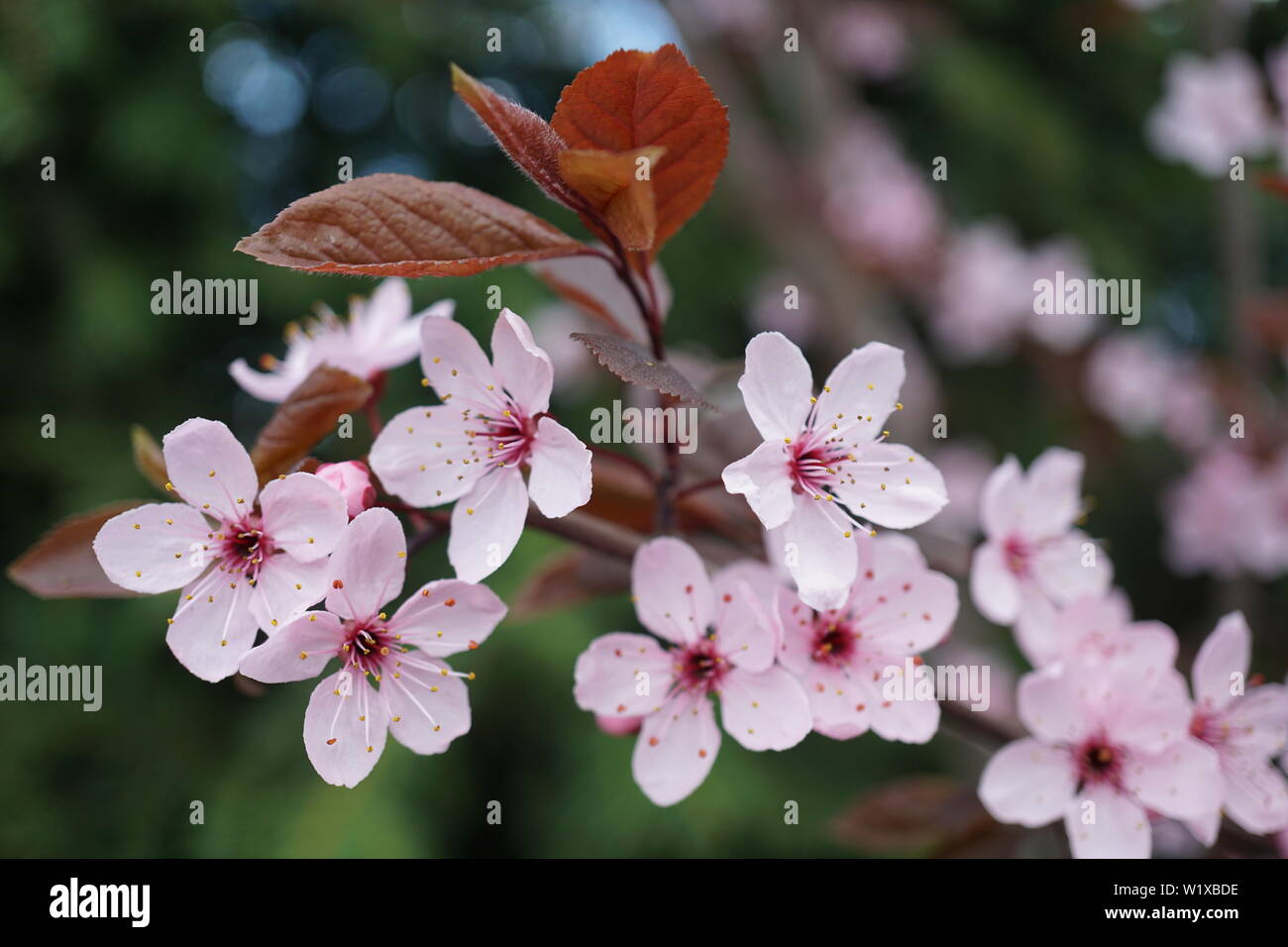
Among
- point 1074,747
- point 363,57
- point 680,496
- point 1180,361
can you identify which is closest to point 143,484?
point 363,57

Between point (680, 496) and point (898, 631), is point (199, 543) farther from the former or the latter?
point (898, 631)

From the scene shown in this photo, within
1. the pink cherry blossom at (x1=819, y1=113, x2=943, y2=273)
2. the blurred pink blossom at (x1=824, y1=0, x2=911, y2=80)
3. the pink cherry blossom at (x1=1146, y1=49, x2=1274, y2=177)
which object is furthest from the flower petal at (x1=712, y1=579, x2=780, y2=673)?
the blurred pink blossom at (x1=824, y1=0, x2=911, y2=80)

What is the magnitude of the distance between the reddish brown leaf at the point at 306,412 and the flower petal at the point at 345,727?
0.57 feet

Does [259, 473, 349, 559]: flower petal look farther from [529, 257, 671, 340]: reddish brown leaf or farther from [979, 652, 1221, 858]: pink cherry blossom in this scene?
[979, 652, 1221, 858]: pink cherry blossom

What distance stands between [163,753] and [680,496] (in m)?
2.07

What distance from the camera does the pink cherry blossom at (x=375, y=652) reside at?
0.64 metres

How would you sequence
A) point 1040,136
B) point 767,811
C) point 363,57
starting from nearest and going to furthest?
1. point 767,811
2. point 363,57
3. point 1040,136

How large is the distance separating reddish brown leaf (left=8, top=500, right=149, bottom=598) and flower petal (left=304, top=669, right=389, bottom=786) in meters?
0.18

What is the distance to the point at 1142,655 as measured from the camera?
79 cm

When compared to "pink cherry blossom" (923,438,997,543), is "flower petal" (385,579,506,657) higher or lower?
lower

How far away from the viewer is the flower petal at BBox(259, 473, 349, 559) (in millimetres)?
636

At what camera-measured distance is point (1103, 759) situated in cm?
80

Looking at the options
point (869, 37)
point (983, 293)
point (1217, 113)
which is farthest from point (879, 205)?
point (1217, 113)

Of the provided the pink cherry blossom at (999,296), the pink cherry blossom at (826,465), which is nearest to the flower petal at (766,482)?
the pink cherry blossom at (826,465)
